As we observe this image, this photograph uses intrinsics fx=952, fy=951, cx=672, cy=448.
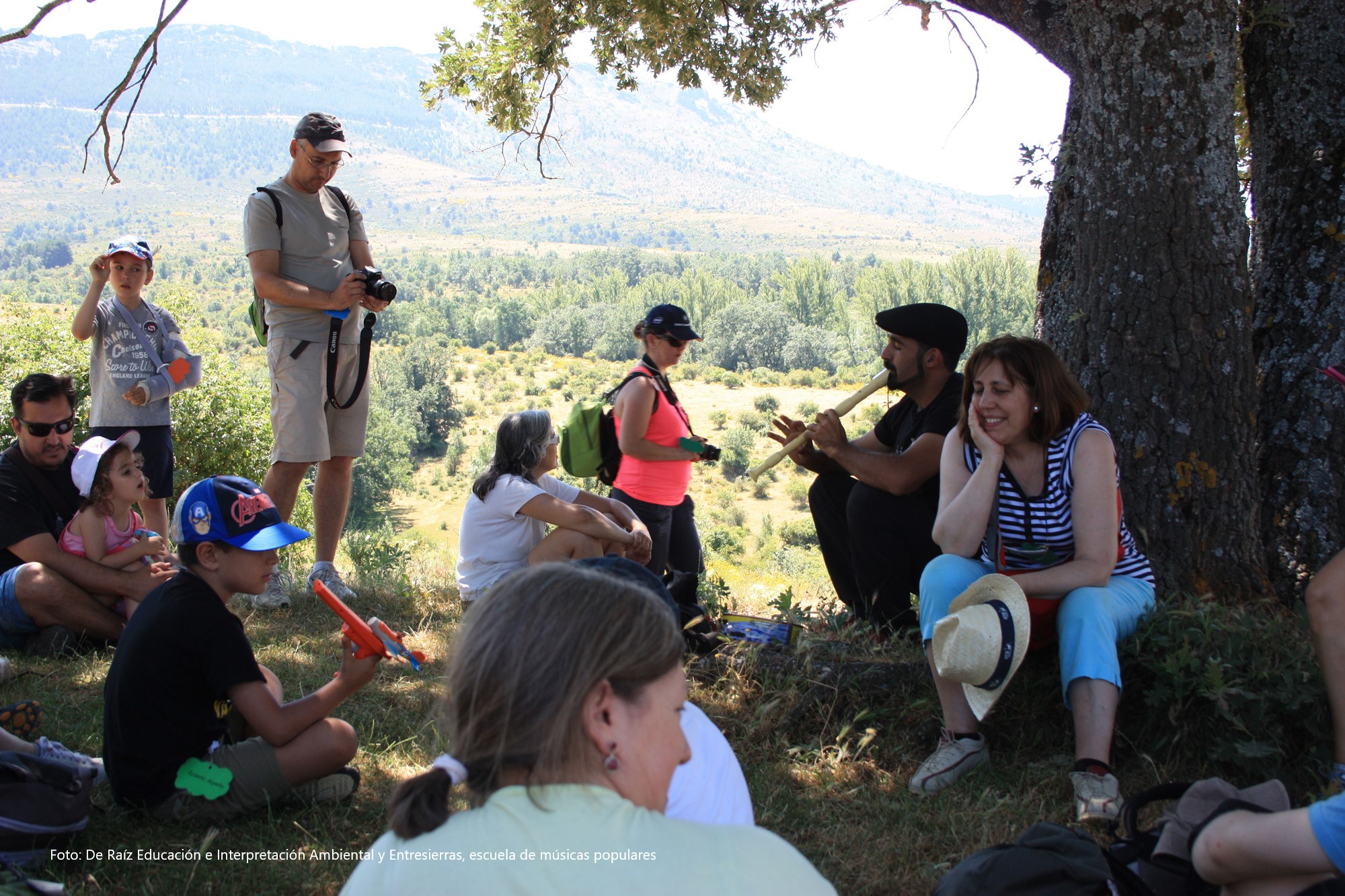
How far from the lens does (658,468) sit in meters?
4.71

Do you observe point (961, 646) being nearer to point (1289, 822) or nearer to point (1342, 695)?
point (1342, 695)

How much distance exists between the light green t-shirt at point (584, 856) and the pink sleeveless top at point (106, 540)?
11.1ft

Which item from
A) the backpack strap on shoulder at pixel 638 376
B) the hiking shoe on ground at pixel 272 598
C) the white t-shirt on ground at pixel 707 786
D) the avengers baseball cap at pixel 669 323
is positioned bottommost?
the hiking shoe on ground at pixel 272 598

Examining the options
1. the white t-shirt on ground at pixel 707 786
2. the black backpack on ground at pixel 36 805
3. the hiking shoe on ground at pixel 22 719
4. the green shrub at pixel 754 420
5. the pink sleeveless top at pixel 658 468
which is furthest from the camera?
the green shrub at pixel 754 420

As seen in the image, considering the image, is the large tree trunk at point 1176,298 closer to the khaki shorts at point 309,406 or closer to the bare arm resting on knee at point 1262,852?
the bare arm resting on knee at point 1262,852

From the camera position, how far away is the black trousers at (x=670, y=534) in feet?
15.5

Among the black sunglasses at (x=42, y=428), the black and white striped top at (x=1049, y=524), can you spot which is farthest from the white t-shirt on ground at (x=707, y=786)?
the black sunglasses at (x=42, y=428)

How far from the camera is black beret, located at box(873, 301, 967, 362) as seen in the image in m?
3.75

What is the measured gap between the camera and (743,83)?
663cm

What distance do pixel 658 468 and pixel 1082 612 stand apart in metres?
2.37

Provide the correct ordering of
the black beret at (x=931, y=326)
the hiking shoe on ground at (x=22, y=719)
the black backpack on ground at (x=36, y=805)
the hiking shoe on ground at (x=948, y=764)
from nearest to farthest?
the black backpack on ground at (x=36, y=805)
the hiking shoe on ground at (x=948, y=764)
the hiking shoe on ground at (x=22, y=719)
the black beret at (x=931, y=326)

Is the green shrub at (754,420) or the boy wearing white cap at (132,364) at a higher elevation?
the boy wearing white cap at (132,364)

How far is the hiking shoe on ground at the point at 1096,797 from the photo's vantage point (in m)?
2.49

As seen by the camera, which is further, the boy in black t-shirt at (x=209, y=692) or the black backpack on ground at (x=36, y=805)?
the boy in black t-shirt at (x=209, y=692)
